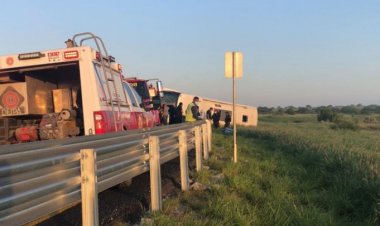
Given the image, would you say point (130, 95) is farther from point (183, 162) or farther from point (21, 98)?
point (183, 162)

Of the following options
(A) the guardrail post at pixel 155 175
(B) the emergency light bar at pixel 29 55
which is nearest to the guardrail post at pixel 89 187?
(A) the guardrail post at pixel 155 175

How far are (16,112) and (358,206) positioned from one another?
21.0 feet

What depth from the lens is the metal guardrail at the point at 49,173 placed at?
11.2 feet

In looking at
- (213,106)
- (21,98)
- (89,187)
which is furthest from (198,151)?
(213,106)

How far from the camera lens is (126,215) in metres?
5.91

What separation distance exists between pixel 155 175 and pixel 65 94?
432cm

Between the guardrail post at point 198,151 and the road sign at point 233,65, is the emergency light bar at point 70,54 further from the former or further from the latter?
the road sign at point 233,65

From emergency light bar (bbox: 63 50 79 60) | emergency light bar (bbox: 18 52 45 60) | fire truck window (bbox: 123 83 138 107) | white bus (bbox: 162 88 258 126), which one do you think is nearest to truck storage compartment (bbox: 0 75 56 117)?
emergency light bar (bbox: 18 52 45 60)

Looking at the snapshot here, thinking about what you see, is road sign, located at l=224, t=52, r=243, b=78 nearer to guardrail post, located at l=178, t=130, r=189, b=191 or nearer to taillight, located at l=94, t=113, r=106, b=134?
guardrail post, located at l=178, t=130, r=189, b=191

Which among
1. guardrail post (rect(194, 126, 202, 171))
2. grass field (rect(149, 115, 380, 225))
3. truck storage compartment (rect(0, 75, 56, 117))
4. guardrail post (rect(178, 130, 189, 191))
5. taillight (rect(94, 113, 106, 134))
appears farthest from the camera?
guardrail post (rect(194, 126, 202, 171))

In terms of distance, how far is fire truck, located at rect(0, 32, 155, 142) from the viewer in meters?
Answer: 8.13

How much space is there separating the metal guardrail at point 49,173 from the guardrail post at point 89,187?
0.05 meters

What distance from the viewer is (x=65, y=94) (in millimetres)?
9836

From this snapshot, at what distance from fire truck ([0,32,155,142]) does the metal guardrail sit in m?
2.53
